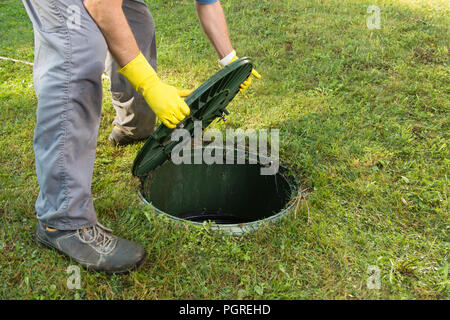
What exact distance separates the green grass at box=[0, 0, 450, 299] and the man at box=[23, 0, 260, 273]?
123 mm

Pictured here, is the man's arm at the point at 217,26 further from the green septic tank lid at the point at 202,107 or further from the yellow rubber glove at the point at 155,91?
the yellow rubber glove at the point at 155,91

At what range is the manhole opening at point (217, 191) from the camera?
8.84 ft

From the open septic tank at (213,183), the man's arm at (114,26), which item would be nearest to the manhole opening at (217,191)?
the open septic tank at (213,183)

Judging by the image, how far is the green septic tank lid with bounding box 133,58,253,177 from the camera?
196 centimetres

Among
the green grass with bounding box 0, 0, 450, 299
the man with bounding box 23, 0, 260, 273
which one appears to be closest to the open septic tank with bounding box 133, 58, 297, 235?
the green grass with bounding box 0, 0, 450, 299

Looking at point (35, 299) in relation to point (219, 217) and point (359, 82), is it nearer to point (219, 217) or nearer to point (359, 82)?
point (219, 217)

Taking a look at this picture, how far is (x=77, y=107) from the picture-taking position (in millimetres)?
1717

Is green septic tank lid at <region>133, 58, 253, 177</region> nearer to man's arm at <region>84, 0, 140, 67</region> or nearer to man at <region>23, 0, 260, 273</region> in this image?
man at <region>23, 0, 260, 273</region>

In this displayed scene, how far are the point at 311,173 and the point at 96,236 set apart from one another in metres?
1.33

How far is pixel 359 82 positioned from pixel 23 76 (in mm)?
3039

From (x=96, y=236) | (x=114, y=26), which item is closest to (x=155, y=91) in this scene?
(x=114, y=26)

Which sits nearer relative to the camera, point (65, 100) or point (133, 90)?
point (65, 100)

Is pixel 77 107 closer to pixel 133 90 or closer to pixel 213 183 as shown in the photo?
pixel 133 90

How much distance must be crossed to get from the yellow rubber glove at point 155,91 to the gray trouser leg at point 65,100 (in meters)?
0.16
